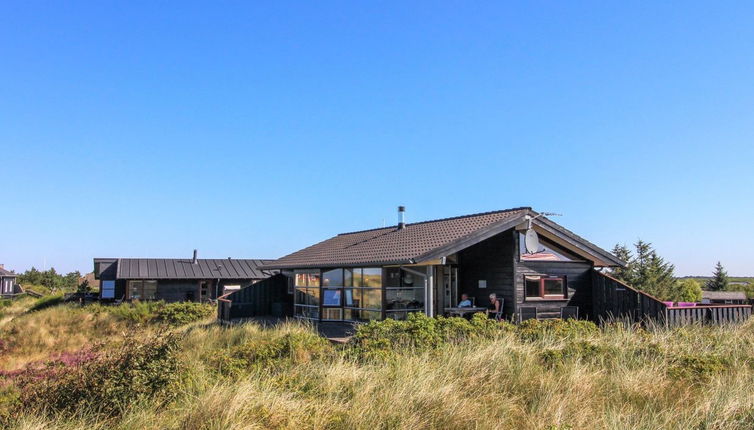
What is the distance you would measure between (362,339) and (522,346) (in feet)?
9.17

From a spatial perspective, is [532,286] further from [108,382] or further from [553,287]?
[108,382]

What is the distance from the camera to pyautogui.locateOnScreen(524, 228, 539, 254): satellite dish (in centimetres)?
1589

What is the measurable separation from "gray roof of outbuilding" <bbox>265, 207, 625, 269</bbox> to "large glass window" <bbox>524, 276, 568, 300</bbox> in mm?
1243

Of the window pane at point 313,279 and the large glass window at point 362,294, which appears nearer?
the large glass window at point 362,294

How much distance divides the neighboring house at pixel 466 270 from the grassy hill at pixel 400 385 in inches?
221

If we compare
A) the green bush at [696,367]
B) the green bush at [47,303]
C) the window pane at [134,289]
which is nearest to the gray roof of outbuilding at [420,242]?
the green bush at [696,367]

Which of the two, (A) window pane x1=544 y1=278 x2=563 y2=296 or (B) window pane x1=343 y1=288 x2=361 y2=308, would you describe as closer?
(A) window pane x1=544 y1=278 x2=563 y2=296

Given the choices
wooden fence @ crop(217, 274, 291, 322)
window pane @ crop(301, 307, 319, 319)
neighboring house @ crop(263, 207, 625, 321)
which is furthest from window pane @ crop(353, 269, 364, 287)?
wooden fence @ crop(217, 274, 291, 322)

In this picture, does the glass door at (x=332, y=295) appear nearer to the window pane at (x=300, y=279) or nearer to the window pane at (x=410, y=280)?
the window pane at (x=300, y=279)

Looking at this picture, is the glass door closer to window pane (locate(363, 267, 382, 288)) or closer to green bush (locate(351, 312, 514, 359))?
window pane (locate(363, 267, 382, 288))

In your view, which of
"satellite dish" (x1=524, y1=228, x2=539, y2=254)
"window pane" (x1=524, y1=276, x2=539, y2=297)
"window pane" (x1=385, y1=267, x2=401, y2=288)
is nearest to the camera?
"satellite dish" (x1=524, y1=228, x2=539, y2=254)

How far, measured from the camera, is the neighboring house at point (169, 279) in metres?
35.3

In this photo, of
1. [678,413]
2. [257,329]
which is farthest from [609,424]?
[257,329]

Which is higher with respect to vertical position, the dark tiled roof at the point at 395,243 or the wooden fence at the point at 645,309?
the dark tiled roof at the point at 395,243
